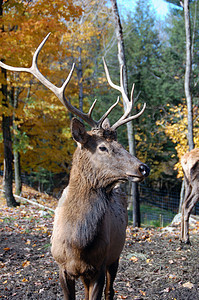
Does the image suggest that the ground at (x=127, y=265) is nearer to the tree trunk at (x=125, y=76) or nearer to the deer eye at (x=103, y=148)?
the tree trunk at (x=125, y=76)

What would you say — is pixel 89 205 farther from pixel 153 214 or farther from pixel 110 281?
pixel 153 214

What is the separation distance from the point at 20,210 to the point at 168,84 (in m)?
12.8

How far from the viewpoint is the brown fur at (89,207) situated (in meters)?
2.87

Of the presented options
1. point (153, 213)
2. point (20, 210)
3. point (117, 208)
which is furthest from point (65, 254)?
point (153, 213)

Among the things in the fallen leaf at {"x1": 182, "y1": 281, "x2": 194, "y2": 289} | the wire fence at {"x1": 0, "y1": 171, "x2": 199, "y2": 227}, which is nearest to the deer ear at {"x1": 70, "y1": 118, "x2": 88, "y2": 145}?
the fallen leaf at {"x1": 182, "y1": 281, "x2": 194, "y2": 289}

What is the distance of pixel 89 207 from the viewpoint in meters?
2.94

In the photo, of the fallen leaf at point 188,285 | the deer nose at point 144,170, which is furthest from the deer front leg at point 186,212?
the deer nose at point 144,170

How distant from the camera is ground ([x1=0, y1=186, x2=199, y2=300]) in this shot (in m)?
4.27

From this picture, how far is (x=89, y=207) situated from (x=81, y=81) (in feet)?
36.2

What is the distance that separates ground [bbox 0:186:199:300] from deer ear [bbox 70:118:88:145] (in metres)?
2.26

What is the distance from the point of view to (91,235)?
2.86 meters

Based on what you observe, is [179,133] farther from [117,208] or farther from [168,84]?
[117,208]

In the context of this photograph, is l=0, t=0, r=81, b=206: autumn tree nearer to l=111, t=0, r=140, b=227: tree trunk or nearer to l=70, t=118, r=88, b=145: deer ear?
l=111, t=0, r=140, b=227: tree trunk

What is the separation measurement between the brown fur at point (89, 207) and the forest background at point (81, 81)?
5566 millimetres
